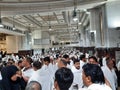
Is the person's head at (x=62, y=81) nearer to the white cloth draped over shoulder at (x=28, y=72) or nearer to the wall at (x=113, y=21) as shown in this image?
the white cloth draped over shoulder at (x=28, y=72)

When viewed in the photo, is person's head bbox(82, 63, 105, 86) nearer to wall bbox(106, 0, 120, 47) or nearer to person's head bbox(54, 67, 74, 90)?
person's head bbox(54, 67, 74, 90)

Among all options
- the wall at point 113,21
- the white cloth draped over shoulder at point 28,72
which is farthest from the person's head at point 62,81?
the wall at point 113,21

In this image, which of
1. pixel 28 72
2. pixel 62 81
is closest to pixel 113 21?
pixel 28 72

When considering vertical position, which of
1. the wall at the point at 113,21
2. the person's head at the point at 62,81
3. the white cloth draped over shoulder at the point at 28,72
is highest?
the wall at the point at 113,21

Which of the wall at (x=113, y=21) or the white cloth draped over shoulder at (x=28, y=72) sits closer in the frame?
the white cloth draped over shoulder at (x=28, y=72)

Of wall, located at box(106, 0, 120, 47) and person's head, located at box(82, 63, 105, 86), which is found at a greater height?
wall, located at box(106, 0, 120, 47)

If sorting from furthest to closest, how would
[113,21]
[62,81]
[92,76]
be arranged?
1. [113,21]
2. [92,76]
3. [62,81]

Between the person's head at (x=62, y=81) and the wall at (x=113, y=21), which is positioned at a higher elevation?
the wall at (x=113, y=21)

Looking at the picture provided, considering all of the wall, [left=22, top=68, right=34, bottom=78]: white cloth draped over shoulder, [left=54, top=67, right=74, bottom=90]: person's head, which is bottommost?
[left=22, top=68, right=34, bottom=78]: white cloth draped over shoulder

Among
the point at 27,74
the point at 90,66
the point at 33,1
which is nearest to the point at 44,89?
the point at 27,74

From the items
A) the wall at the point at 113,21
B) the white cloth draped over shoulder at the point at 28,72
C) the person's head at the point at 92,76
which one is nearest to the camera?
the person's head at the point at 92,76

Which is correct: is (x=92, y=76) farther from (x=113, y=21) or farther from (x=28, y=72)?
(x=113, y=21)

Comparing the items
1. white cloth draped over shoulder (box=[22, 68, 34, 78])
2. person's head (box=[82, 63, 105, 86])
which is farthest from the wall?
person's head (box=[82, 63, 105, 86])

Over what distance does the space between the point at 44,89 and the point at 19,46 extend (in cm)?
1825
